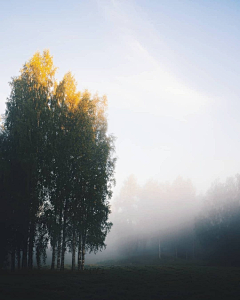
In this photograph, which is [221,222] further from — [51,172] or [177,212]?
[51,172]

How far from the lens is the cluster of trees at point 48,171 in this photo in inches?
760

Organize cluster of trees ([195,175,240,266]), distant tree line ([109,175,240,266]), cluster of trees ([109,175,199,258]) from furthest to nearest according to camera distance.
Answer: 1. cluster of trees ([109,175,199,258])
2. distant tree line ([109,175,240,266])
3. cluster of trees ([195,175,240,266])

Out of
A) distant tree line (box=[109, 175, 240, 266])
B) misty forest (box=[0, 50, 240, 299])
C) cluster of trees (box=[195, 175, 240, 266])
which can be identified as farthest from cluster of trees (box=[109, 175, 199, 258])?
misty forest (box=[0, 50, 240, 299])

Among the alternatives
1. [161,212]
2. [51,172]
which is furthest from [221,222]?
[51,172]

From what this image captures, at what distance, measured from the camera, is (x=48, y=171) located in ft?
65.5

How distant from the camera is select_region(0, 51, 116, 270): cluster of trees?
19.3 meters

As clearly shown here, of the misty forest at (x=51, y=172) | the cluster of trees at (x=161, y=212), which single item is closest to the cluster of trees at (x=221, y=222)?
the cluster of trees at (x=161, y=212)

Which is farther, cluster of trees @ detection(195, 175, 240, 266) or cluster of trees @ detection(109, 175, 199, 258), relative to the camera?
cluster of trees @ detection(109, 175, 199, 258)

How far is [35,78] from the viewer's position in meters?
22.0

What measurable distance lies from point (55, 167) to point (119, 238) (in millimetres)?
55795

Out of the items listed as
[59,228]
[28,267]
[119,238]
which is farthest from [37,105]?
[119,238]

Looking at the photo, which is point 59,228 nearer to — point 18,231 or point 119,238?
point 18,231

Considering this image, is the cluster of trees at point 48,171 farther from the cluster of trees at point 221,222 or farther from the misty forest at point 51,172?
the cluster of trees at point 221,222

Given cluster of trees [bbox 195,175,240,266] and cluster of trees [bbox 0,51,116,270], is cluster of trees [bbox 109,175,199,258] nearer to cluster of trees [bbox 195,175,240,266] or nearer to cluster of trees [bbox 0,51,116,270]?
cluster of trees [bbox 195,175,240,266]
